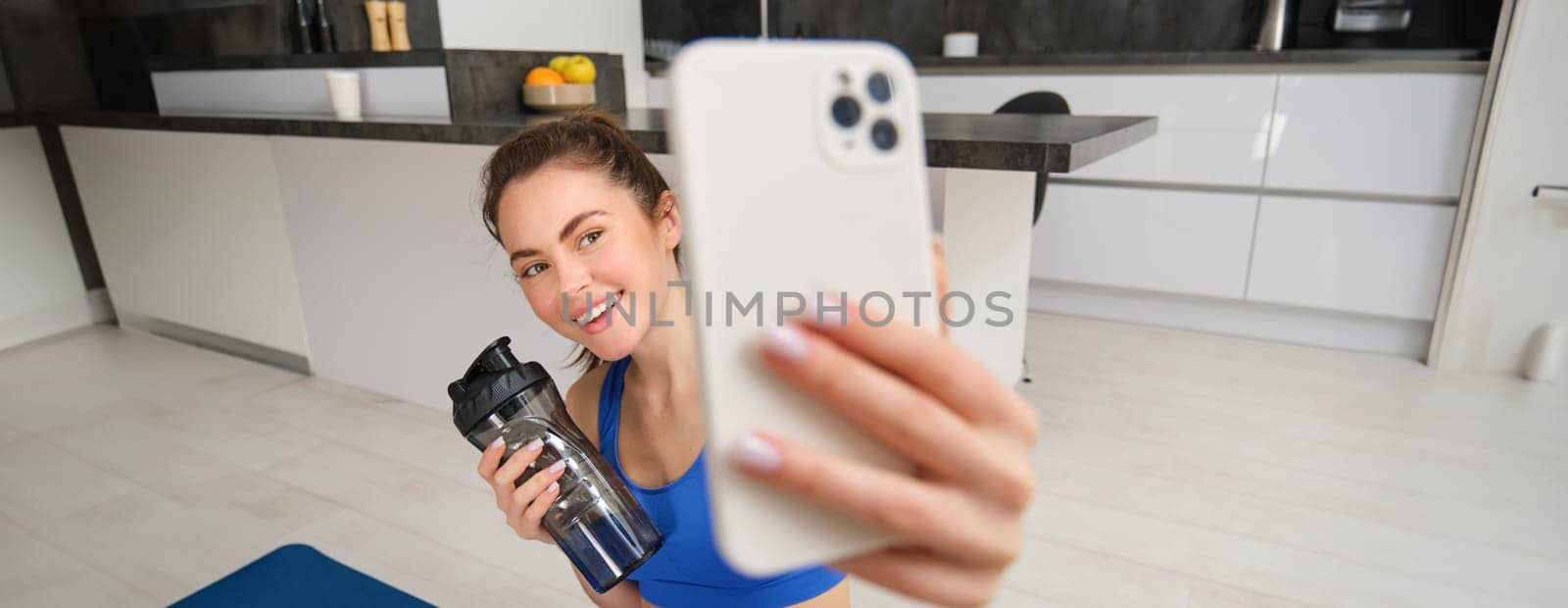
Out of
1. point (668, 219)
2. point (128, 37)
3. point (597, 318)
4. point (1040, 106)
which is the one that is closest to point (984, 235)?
point (1040, 106)

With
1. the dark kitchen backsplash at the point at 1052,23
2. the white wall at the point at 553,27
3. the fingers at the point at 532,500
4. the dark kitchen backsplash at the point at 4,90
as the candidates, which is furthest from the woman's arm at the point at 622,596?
the dark kitchen backsplash at the point at 4,90

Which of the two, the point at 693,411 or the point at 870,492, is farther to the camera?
the point at 693,411

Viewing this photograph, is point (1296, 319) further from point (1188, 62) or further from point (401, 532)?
point (401, 532)

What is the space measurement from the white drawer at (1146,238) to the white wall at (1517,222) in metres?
0.56

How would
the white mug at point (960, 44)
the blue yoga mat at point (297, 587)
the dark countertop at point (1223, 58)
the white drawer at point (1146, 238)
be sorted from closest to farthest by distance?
the blue yoga mat at point (297, 587) → the dark countertop at point (1223, 58) → the white drawer at point (1146, 238) → the white mug at point (960, 44)

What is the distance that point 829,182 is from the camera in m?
0.34

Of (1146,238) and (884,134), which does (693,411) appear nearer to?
(884,134)

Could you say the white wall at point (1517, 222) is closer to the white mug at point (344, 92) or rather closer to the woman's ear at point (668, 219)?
the woman's ear at point (668, 219)

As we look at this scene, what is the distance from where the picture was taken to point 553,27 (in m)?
3.31

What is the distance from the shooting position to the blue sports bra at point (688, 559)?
2.80ft

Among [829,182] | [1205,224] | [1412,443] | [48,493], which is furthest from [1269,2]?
[48,493]

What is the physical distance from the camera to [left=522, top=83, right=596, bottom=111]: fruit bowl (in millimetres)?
2217

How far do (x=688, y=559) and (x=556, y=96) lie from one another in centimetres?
162

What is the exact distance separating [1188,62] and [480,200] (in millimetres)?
2128
